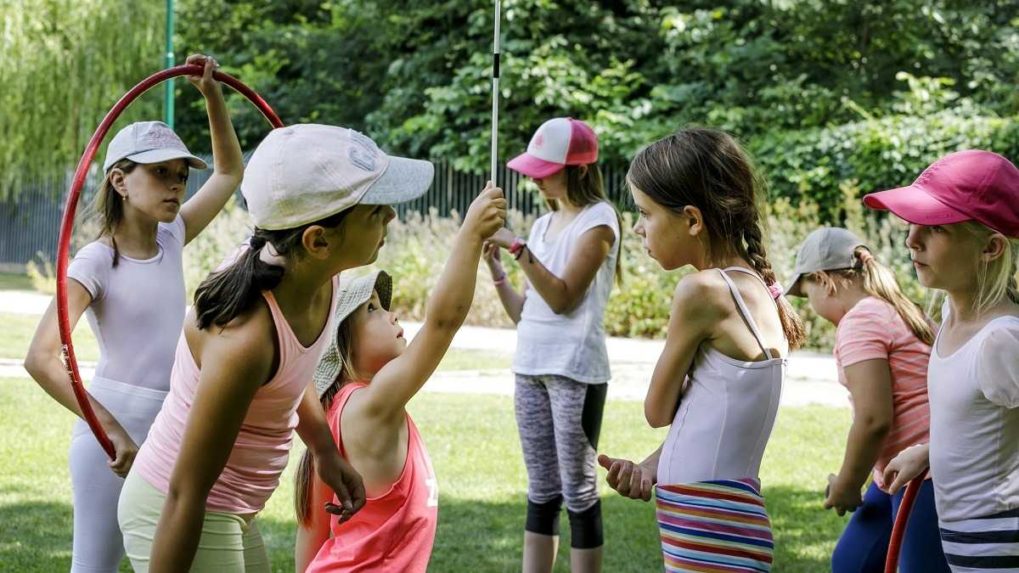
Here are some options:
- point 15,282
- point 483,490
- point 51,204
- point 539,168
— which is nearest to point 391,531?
point 539,168

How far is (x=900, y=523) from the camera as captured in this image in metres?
3.26

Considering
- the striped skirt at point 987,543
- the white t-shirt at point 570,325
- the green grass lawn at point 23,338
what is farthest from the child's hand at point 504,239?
the green grass lawn at point 23,338

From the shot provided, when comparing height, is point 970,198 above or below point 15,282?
above

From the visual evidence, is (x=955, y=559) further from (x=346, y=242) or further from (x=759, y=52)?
(x=759, y=52)

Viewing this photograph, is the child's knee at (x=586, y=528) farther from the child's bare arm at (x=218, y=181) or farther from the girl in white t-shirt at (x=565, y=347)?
the child's bare arm at (x=218, y=181)

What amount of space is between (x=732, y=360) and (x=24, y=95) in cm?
2273

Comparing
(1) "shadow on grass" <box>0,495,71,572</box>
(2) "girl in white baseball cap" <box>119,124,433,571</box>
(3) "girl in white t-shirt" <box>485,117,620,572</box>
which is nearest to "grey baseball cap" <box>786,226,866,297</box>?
(3) "girl in white t-shirt" <box>485,117,620,572</box>

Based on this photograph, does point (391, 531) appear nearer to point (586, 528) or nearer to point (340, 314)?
point (340, 314)

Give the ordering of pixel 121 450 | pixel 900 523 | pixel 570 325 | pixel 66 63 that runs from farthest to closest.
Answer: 1. pixel 66 63
2. pixel 570 325
3. pixel 121 450
4. pixel 900 523

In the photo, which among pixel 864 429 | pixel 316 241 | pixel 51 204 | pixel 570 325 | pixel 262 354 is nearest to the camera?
pixel 262 354

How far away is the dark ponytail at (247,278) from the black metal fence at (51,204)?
16.8 meters

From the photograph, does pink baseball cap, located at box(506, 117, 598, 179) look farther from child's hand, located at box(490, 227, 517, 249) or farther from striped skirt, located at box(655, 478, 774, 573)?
striped skirt, located at box(655, 478, 774, 573)

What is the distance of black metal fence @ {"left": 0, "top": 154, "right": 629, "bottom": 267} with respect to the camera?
20578 millimetres

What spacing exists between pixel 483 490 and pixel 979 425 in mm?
4563
